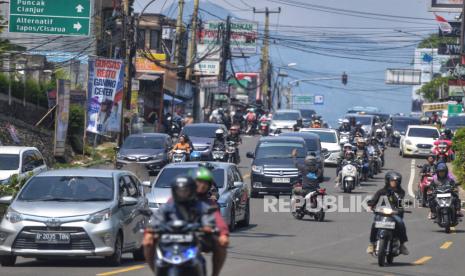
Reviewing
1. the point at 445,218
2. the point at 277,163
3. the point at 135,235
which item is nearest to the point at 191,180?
the point at 135,235

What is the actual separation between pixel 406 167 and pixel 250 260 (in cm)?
3162

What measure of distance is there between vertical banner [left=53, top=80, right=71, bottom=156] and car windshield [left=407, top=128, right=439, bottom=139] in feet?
56.0

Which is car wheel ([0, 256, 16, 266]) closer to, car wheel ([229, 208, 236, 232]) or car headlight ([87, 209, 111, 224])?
car headlight ([87, 209, 111, 224])

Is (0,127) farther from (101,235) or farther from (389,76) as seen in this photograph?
(389,76)

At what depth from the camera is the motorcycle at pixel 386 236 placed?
1973 centimetres

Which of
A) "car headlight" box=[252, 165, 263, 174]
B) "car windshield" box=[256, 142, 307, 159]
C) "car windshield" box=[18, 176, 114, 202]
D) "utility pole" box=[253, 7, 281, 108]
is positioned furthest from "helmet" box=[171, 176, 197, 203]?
"utility pole" box=[253, 7, 281, 108]

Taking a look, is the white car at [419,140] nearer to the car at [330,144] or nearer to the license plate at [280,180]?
the car at [330,144]

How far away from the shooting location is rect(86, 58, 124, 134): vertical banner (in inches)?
1841

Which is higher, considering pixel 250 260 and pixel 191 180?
pixel 191 180

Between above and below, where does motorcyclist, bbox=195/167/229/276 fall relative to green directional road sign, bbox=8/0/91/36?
below

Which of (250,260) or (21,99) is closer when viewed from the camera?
(250,260)

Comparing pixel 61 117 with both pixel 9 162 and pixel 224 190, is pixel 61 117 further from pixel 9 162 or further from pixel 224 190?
pixel 224 190

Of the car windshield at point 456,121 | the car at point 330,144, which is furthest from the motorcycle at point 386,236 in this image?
the car windshield at point 456,121

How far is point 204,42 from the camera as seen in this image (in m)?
97.0
